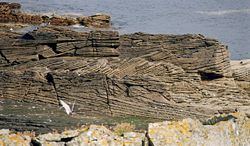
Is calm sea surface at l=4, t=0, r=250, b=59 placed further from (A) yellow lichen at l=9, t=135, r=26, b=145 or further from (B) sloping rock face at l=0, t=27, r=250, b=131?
(A) yellow lichen at l=9, t=135, r=26, b=145

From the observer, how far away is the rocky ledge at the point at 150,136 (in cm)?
487

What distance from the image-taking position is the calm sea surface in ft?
127

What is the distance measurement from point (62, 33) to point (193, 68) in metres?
5.04

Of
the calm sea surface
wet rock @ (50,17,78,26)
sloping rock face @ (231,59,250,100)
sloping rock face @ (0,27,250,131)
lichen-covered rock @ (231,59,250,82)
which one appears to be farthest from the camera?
wet rock @ (50,17,78,26)

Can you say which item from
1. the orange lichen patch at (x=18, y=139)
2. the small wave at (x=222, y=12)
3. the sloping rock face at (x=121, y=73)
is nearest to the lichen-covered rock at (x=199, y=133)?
the orange lichen patch at (x=18, y=139)

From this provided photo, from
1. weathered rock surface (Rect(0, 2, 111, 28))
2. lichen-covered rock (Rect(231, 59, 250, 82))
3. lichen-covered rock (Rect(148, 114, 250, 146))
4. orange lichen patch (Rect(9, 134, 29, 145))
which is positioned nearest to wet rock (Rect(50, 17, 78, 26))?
weathered rock surface (Rect(0, 2, 111, 28))

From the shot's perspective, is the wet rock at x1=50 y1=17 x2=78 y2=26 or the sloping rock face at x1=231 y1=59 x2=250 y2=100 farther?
the wet rock at x1=50 y1=17 x2=78 y2=26

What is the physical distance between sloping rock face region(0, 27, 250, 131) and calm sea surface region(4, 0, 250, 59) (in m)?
12.8

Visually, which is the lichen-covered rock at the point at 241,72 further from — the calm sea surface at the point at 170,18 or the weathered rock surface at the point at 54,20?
the weathered rock surface at the point at 54,20

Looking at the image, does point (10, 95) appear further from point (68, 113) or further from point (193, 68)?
point (193, 68)

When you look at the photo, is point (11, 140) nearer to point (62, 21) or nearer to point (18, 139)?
point (18, 139)

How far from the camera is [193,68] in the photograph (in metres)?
18.4

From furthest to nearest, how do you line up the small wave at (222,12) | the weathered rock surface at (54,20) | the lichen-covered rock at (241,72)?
the small wave at (222,12), the weathered rock surface at (54,20), the lichen-covered rock at (241,72)

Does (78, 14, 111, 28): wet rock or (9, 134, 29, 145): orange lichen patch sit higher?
(9, 134, 29, 145): orange lichen patch
